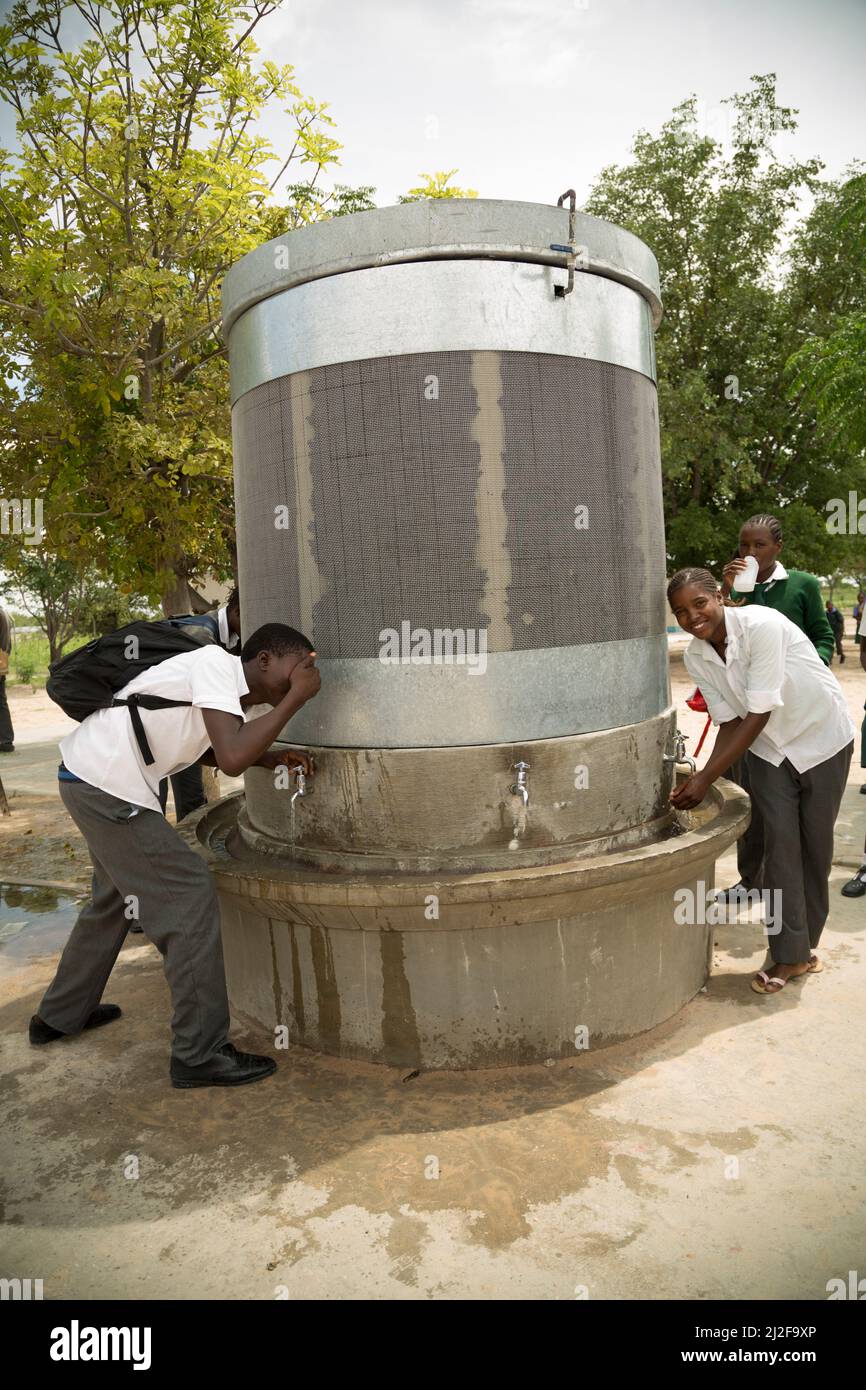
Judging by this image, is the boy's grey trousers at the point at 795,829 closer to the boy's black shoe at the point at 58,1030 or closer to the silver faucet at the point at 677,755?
the silver faucet at the point at 677,755

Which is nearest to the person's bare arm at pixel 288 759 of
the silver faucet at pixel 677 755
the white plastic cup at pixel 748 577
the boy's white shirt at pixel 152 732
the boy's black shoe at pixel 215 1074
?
the boy's white shirt at pixel 152 732

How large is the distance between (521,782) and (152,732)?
1410mm

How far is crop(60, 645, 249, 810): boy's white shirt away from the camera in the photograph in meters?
3.59

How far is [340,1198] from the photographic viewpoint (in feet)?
9.84

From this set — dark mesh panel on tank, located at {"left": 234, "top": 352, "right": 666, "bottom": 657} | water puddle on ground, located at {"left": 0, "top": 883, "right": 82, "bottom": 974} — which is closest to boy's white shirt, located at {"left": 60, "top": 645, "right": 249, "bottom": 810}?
dark mesh panel on tank, located at {"left": 234, "top": 352, "right": 666, "bottom": 657}

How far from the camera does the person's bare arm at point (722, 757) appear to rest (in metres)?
4.18

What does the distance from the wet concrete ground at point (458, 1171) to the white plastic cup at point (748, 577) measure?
2.22 m

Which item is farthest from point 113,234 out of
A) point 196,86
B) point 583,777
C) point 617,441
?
point 583,777

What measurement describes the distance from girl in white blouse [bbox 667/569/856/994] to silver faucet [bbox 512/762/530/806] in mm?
862

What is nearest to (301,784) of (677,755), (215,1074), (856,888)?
(215,1074)

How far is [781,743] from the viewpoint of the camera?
4.37m

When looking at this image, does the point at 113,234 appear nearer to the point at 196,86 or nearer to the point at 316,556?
the point at 196,86

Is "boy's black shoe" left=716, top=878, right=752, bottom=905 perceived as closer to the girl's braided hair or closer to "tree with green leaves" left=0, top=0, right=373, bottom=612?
the girl's braided hair

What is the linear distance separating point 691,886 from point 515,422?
6.87 ft
